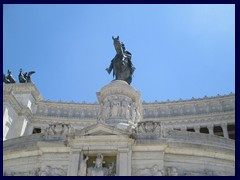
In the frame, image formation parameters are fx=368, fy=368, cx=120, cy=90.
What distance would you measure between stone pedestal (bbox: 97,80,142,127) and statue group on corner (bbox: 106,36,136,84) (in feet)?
6.34

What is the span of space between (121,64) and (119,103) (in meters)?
4.61

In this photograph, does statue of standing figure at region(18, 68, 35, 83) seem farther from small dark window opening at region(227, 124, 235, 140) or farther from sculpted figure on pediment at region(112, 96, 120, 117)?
sculpted figure on pediment at region(112, 96, 120, 117)

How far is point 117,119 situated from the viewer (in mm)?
25047

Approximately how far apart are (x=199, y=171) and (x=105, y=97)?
34.9ft

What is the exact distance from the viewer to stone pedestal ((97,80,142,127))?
25.5 meters

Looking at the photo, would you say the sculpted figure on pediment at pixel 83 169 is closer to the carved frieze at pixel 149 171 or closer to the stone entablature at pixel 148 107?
the carved frieze at pixel 149 171

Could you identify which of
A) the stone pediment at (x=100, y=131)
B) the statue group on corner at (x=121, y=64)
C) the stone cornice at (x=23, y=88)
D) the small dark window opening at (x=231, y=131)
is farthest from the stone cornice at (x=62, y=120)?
the stone pediment at (x=100, y=131)

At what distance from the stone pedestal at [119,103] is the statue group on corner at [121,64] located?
6.34ft

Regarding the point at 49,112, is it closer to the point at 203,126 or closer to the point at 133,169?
the point at 203,126

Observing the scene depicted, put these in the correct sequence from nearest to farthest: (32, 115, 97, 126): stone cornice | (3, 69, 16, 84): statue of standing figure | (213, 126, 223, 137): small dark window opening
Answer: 1. (213, 126, 223, 137): small dark window opening
2. (32, 115, 97, 126): stone cornice
3. (3, 69, 16, 84): statue of standing figure

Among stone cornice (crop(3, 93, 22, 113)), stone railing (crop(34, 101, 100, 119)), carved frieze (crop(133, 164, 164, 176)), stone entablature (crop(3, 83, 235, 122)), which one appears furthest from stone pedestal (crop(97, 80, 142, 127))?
stone railing (crop(34, 101, 100, 119))

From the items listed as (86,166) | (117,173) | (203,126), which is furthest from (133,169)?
(203,126)

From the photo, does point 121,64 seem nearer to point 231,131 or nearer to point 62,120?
point 62,120
